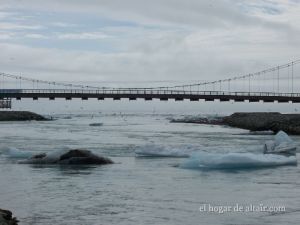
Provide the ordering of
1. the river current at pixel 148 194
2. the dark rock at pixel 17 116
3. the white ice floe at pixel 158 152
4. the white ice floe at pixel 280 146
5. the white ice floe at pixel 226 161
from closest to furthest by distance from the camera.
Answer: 1. the river current at pixel 148 194
2. the white ice floe at pixel 226 161
3. the white ice floe at pixel 158 152
4. the white ice floe at pixel 280 146
5. the dark rock at pixel 17 116

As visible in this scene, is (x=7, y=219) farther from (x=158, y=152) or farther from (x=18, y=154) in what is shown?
(x=158, y=152)

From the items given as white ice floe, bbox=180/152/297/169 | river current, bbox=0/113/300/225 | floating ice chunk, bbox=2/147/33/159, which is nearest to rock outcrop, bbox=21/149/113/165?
river current, bbox=0/113/300/225

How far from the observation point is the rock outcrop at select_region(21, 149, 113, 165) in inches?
839

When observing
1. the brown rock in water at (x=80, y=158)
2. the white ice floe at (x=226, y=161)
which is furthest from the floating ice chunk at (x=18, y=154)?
→ the white ice floe at (x=226, y=161)

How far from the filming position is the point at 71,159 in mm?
21266

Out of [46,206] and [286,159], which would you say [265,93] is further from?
[46,206]

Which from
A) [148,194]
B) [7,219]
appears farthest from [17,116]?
[7,219]

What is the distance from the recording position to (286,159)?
21.4 m

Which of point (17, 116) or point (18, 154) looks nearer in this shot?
point (18, 154)

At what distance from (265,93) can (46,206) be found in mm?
87932

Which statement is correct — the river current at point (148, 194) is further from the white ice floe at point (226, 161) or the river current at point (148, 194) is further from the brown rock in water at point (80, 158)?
the brown rock in water at point (80, 158)

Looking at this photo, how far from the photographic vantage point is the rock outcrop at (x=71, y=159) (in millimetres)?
21312

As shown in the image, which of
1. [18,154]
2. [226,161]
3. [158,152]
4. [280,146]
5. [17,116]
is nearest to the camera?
[226,161]

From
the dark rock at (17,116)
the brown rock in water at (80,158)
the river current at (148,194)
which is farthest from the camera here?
the dark rock at (17,116)
